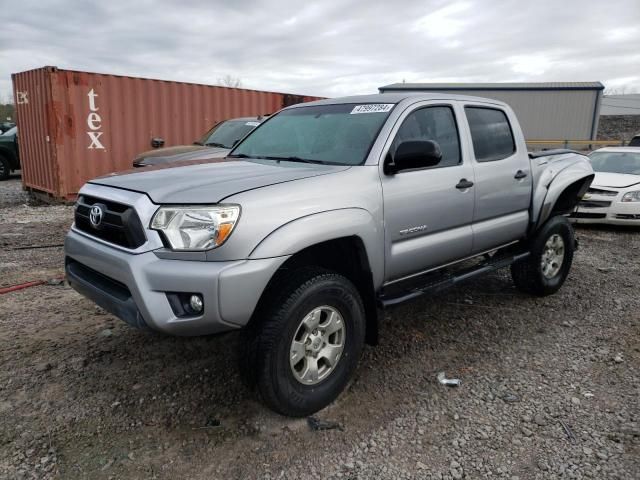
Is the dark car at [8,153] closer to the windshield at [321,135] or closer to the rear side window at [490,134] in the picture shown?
the windshield at [321,135]

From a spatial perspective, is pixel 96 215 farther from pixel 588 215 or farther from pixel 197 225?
pixel 588 215

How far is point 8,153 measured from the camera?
1448 cm

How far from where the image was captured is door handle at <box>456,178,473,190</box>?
12.1ft

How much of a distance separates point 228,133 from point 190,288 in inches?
261

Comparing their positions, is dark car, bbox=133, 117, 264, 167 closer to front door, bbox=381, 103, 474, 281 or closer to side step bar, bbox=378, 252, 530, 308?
front door, bbox=381, 103, 474, 281

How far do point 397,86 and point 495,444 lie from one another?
32.7 metres

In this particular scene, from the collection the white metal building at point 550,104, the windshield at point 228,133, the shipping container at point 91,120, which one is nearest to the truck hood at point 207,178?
the windshield at point 228,133

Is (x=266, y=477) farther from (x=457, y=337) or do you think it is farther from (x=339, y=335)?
(x=457, y=337)

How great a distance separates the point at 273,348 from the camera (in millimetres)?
2605

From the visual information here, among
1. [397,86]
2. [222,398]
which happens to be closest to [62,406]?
[222,398]

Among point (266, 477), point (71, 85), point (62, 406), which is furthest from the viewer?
point (71, 85)

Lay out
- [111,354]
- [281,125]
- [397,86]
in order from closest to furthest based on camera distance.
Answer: [111,354] < [281,125] < [397,86]

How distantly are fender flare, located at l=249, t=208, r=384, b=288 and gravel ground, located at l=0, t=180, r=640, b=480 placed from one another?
2.91 feet

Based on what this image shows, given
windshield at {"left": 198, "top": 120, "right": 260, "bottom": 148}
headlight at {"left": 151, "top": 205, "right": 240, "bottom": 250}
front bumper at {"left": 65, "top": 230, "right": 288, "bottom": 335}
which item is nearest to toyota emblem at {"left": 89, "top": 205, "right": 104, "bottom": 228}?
front bumper at {"left": 65, "top": 230, "right": 288, "bottom": 335}
